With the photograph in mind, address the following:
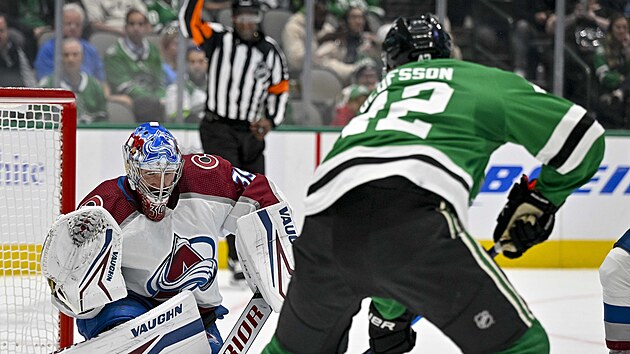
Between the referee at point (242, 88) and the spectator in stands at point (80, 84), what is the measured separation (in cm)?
71

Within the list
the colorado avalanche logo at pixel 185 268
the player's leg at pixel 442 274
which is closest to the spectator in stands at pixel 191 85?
the colorado avalanche logo at pixel 185 268

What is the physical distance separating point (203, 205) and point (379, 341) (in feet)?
1.80

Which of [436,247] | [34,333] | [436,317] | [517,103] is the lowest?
[34,333]

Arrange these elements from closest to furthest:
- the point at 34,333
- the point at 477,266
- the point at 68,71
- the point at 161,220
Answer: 1. the point at 477,266
2. the point at 161,220
3. the point at 34,333
4. the point at 68,71

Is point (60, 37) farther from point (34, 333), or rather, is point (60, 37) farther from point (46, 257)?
point (46, 257)

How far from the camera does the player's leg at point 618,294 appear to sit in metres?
3.08

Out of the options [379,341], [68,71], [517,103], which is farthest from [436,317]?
[68,71]

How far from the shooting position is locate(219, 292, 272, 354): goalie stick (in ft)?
9.34

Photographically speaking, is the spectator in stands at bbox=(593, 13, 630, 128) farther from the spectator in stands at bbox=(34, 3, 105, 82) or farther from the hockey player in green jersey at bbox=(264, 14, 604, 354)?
the hockey player in green jersey at bbox=(264, 14, 604, 354)

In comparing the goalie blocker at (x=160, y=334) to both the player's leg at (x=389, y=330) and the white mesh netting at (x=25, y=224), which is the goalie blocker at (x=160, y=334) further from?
the white mesh netting at (x=25, y=224)

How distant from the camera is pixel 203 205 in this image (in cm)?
293

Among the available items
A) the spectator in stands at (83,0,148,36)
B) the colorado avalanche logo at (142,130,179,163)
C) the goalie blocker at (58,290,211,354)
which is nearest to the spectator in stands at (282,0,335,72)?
the spectator in stands at (83,0,148,36)

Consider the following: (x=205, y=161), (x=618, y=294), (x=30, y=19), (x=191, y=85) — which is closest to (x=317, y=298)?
(x=205, y=161)

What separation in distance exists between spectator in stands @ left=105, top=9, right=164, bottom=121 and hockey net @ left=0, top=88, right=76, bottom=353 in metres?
2.46
